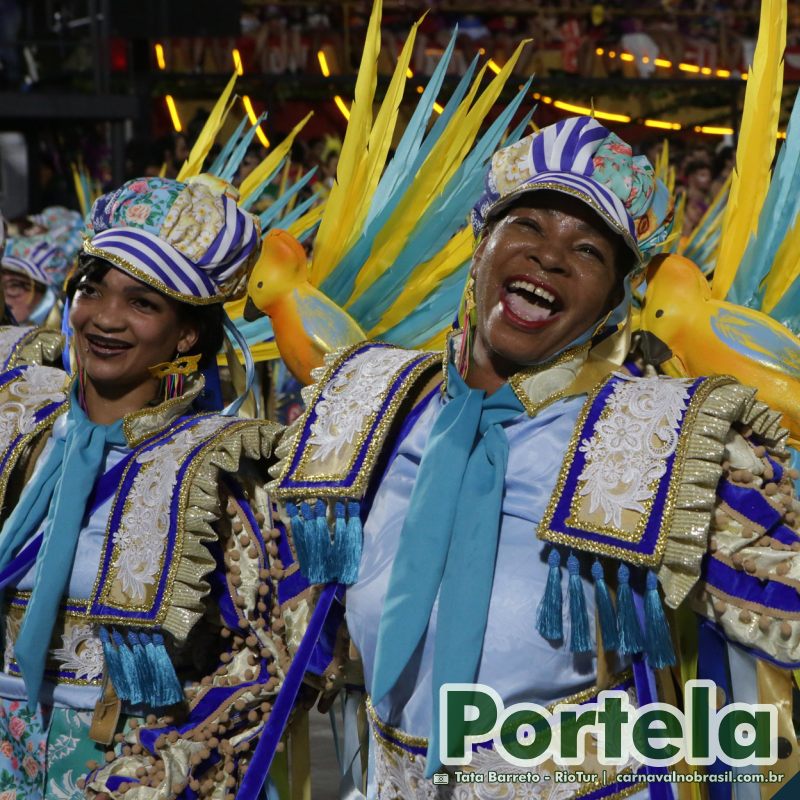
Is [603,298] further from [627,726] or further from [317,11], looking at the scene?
[317,11]

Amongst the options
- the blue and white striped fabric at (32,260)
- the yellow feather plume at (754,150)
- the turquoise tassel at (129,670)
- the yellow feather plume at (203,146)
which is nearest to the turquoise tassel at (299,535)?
the turquoise tassel at (129,670)

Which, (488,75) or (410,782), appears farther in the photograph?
(488,75)

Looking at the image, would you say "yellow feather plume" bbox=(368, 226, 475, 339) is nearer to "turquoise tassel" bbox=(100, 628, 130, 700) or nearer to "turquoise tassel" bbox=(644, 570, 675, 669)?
"turquoise tassel" bbox=(100, 628, 130, 700)

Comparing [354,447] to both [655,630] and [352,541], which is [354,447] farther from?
[655,630]

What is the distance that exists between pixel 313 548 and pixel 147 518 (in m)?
0.39

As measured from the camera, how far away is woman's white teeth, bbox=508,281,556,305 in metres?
1.97

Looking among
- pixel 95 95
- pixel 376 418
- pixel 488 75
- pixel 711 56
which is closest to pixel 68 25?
pixel 95 95

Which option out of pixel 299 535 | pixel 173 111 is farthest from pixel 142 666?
pixel 173 111

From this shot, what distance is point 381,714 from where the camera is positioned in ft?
6.70

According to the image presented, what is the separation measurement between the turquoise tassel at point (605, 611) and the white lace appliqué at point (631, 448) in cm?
7

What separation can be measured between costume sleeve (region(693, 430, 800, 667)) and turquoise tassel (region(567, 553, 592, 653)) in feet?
0.47

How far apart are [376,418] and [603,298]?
0.33 meters

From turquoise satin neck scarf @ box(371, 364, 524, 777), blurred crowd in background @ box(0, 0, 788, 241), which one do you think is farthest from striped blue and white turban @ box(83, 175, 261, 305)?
blurred crowd in background @ box(0, 0, 788, 241)

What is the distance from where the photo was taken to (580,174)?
2043mm
